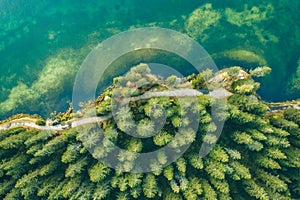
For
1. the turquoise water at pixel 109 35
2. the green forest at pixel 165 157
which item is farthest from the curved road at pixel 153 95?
the turquoise water at pixel 109 35

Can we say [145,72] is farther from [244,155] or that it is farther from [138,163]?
[244,155]

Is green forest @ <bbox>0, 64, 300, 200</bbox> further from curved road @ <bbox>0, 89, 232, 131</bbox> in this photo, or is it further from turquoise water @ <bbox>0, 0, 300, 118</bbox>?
turquoise water @ <bbox>0, 0, 300, 118</bbox>

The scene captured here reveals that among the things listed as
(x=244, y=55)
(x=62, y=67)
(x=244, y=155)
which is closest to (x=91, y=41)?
(x=62, y=67)

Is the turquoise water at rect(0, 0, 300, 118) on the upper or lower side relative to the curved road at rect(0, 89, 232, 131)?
upper

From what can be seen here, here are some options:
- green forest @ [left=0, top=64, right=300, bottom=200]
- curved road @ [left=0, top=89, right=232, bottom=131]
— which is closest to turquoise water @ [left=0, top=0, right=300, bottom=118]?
curved road @ [left=0, top=89, right=232, bottom=131]

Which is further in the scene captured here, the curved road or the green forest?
the curved road

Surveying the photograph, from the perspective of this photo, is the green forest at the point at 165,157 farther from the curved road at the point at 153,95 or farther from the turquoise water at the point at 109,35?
the turquoise water at the point at 109,35
